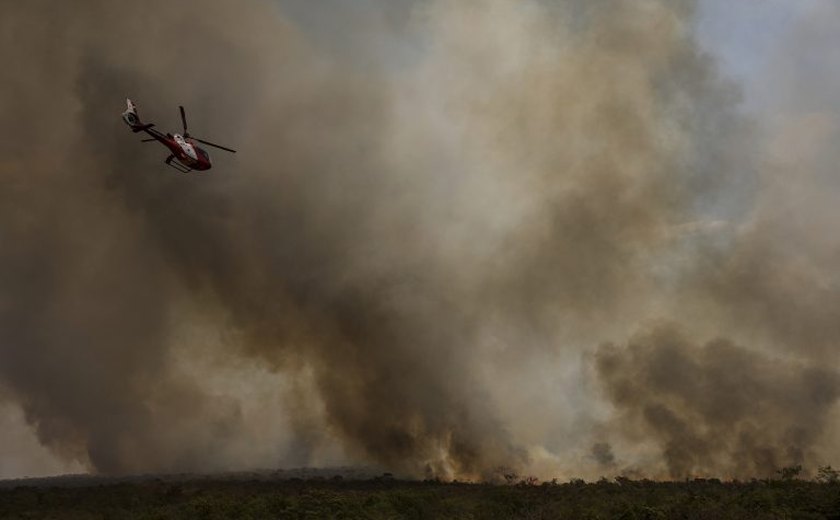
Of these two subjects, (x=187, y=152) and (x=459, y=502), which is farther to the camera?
(x=187, y=152)

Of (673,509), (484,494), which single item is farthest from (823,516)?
(484,494)

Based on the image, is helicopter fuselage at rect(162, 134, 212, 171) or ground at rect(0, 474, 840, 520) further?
helicopter fuselage at rect(162, 134, 212, 171)

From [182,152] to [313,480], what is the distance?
47.7 metres

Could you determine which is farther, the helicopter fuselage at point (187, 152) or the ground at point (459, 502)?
the helicopter fuselage at point (187, 152)

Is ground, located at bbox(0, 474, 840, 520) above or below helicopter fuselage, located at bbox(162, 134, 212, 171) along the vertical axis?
below

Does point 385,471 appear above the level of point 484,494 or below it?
Answer: above

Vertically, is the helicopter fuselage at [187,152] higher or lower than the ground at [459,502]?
higher

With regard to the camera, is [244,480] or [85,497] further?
[244,480]

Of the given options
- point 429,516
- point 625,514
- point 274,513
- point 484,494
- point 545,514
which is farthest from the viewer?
point 484,494

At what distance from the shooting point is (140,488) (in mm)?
80125

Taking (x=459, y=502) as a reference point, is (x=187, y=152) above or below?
above

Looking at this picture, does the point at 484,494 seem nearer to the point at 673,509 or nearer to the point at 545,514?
the point at 545,514

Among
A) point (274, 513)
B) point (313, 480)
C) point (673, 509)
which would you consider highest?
point (313, 480)

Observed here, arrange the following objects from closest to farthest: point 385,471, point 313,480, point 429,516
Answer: point 429,516 < point 313,480 < point 385,471
